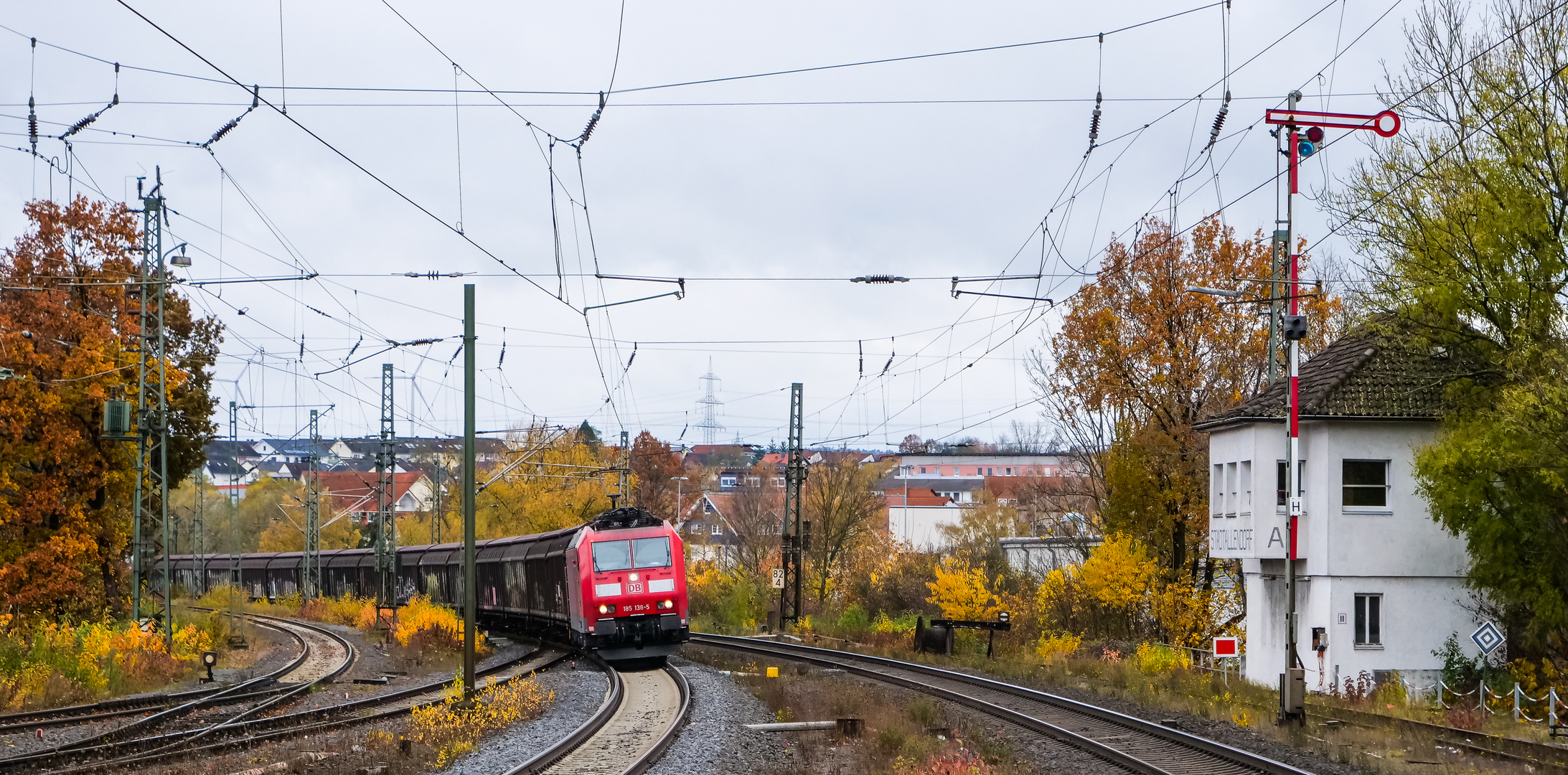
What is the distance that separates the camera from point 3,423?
31.5 metres

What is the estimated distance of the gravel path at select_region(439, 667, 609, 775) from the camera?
1462 cm

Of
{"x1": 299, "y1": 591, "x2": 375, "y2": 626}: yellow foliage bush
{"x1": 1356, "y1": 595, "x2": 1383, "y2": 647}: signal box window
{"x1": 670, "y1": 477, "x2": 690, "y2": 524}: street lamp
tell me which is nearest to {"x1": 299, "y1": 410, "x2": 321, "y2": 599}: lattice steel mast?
{"x1": 299, "y1": 591, "x2": 375, "y2": 626}: yellow foliage bush

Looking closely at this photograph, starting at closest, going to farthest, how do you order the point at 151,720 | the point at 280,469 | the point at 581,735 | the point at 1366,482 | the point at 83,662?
the point at 581,735 < the point at 151,720 < the point at 83,662 < the point at 1366,482 < the point at 280,469

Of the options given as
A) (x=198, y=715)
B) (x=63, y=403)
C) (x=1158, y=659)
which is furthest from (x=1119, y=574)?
(x=63, y=403)

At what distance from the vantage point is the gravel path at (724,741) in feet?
49.2

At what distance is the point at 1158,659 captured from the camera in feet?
97.9

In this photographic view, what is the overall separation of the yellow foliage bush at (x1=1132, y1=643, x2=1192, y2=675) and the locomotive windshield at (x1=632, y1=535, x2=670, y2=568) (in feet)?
37.3

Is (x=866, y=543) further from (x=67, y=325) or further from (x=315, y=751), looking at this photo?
(x=315, y=751)

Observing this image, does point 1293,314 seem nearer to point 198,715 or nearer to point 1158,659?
point 1158,659

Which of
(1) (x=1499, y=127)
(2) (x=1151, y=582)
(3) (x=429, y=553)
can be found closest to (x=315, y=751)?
(1) (x=1499, y=127)

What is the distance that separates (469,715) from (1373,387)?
66.0 ft

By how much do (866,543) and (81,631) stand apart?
44.8 m

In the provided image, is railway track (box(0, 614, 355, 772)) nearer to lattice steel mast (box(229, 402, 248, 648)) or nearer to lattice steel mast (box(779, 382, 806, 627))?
lattice steel mast (box(229, 402, 248, 648))

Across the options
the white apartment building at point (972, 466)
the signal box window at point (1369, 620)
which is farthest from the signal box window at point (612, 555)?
the white apartment building at point (972, 466)
